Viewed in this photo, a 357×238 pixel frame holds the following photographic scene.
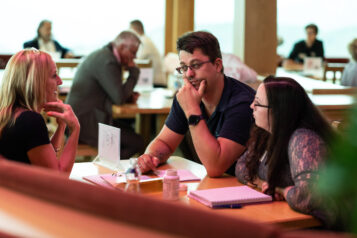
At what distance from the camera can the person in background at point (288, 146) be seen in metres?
1.77

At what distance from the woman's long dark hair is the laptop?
0.66 meters

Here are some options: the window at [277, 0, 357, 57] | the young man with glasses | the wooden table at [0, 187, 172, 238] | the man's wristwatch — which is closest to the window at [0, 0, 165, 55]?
the window at [277, 0, 357, 57]

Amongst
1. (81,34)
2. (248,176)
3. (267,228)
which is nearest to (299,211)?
(248,176)

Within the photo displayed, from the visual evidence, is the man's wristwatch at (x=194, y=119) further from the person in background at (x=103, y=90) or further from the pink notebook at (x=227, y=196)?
the person in background at (x=103, y=90)

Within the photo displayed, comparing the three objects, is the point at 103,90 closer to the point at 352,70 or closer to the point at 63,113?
the point at 63,113

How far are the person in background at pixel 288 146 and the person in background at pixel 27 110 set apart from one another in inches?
30.8

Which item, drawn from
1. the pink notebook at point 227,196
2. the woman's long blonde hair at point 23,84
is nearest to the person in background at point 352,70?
the pink notebook at point 227,196

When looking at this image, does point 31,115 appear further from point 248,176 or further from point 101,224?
point 101,224

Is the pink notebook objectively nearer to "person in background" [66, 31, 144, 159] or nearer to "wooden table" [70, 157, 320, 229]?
"wooden table" [70, 157, 320, 229]

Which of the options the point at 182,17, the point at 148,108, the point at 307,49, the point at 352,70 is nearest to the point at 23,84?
the point at 148,108

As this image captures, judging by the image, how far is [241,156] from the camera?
2.27 m

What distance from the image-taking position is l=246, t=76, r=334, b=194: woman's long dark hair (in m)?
1.89

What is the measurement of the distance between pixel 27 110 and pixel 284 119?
36.9 inches

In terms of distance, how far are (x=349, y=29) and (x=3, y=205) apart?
981 cm
